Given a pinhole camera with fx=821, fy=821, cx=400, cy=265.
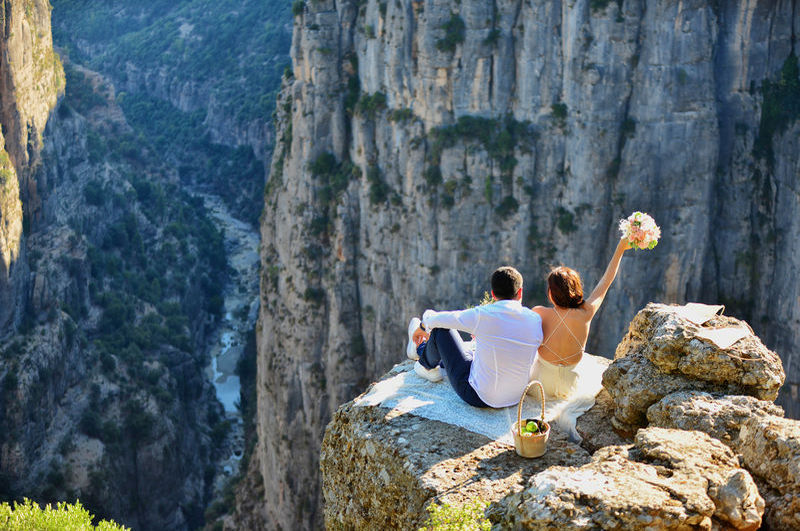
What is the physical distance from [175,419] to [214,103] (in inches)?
1846

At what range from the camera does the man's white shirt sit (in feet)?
A: 27.5

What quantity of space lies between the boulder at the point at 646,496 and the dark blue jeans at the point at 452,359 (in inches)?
89.1

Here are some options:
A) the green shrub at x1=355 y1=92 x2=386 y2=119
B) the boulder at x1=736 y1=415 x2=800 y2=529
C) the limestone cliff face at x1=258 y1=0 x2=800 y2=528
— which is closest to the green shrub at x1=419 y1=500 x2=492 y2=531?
the boulder at x1=736 y1=415 x2=800 y2=529

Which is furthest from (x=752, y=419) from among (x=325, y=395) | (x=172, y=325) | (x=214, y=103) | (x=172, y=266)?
(x=214, y=103)

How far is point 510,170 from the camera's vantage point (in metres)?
32.9

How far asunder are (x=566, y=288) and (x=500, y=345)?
96cm

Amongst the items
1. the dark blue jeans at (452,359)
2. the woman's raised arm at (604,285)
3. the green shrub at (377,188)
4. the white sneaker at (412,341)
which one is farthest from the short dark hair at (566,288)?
the green shrub at (377,188)

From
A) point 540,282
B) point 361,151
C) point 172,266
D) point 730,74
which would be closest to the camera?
point 730,74

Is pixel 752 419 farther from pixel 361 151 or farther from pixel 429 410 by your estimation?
pixel 361 151

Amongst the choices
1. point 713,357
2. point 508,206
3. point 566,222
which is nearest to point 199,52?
point 508,206

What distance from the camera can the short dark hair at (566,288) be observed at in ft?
28.4

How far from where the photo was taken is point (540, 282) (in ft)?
109

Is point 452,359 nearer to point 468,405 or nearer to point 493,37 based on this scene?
point 468,405

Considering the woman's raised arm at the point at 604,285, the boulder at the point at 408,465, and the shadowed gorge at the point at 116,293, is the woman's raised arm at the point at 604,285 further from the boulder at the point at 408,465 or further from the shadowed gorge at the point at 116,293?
the shadowed gorge at the point at 116,293
